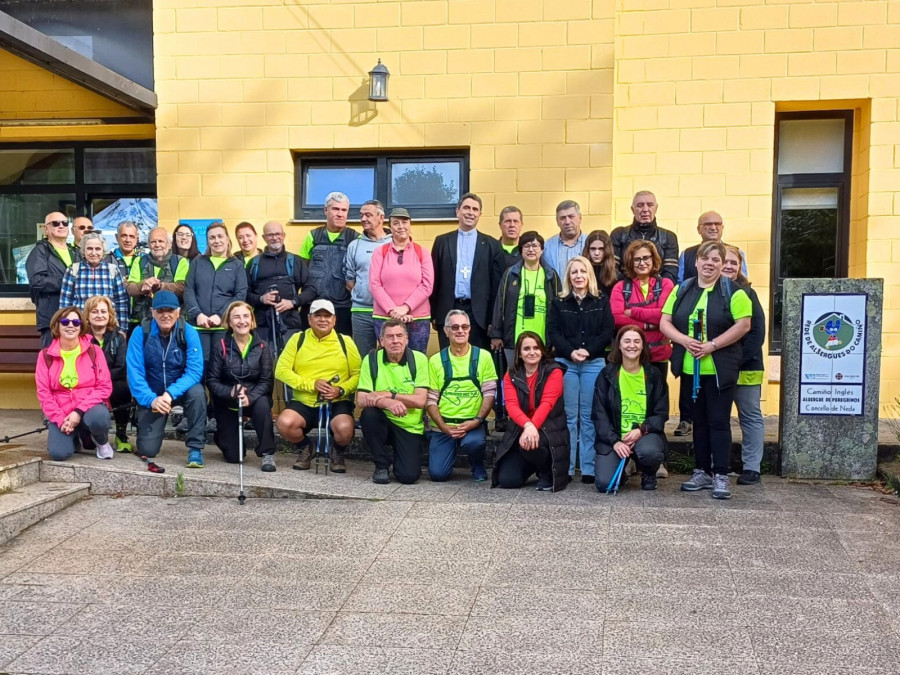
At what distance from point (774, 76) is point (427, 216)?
3717 millimetres

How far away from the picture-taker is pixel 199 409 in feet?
25.0

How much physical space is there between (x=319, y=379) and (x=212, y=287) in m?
1.36

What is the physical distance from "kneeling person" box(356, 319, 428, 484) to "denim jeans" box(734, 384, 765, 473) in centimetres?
247

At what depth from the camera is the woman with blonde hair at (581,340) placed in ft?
24.0

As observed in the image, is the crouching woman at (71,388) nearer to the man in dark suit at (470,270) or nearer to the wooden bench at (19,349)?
the wooden bench at (19,349)

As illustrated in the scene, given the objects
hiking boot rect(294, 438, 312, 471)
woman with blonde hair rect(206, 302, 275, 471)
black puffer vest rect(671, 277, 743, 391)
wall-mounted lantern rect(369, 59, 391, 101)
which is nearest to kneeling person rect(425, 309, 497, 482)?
hiking boot rect(294, 438, 312, 471)

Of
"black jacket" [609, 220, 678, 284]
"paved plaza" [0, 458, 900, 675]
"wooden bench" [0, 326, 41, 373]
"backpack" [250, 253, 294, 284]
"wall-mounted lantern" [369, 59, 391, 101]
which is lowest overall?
"paved plaza" [0, 458, 900, 675]

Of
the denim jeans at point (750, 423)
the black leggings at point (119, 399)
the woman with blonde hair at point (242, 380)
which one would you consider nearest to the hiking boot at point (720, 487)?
the denim jeans at point (750, 423)

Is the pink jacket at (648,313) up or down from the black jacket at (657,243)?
down

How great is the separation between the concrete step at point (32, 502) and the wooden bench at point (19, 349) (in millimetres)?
3256

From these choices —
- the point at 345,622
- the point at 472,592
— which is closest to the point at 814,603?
the point at 472,592

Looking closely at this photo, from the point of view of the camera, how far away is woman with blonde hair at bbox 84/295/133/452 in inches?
308

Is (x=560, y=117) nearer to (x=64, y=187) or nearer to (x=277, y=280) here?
(x=277, y=280)

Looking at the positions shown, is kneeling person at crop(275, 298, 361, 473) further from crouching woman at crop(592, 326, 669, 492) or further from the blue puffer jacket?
crouching woman at crop(592, 326, 669, 492)
